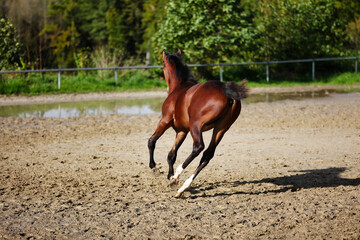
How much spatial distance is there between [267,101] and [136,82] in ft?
26.1

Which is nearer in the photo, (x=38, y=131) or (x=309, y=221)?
(x=309, y=221)

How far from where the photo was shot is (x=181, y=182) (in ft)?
21.5

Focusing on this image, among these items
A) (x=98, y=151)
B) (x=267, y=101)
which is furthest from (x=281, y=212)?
(x=267, y=101)

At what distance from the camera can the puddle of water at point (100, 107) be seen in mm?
13859

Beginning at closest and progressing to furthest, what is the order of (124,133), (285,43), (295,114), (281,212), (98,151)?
1. (281,212)
2. (98,151)
3. (124,133)
4. (295,114)
5. (285,43)

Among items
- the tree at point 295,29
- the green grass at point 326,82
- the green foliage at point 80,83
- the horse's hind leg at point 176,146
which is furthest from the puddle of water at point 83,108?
the tree at point 295,29

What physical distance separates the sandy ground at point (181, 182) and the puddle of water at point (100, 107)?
222cm

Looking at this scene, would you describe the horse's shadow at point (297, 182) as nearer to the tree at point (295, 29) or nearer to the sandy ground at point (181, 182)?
the sandy ground at point (181, 182)

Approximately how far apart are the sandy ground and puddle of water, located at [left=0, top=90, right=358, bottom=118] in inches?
87.4

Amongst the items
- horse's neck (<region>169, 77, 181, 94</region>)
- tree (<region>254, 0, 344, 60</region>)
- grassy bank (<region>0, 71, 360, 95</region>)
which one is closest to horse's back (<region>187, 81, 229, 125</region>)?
horse's neck (<region>169, 77, 181, 94</region>)

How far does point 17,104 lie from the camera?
54.1 feet

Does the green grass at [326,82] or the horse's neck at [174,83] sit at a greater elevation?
the horse's neck at [174,83]

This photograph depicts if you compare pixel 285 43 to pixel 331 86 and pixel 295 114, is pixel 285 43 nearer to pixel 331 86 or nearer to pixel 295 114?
pixel 331 86

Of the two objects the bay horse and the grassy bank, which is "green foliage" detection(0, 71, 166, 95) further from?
the bay horse
